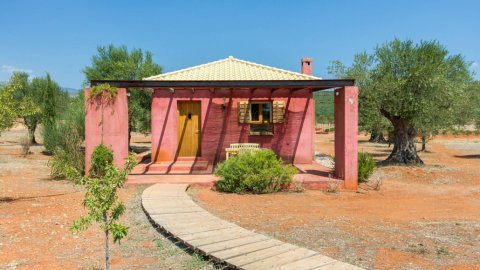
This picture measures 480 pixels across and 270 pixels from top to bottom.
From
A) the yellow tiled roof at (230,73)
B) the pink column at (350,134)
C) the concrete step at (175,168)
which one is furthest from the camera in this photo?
the yellow tiled roof at (230,73)

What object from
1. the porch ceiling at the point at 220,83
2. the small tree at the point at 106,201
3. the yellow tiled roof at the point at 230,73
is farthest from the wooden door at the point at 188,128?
the small tree at the point at 106,201

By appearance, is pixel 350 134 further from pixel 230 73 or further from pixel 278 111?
pixel 230 73

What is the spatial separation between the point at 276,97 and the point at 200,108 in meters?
2.84

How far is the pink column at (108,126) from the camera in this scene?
10.8m

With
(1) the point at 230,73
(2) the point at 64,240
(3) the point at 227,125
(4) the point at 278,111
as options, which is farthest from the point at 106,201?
(1) the point at 230,73

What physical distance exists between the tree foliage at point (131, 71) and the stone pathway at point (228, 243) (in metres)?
13.2

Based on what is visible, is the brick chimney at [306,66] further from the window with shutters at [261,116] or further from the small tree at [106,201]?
the small tree at [106,201]

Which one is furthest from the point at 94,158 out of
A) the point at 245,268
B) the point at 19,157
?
the point at 19,157

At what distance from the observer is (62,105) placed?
25.3 metres

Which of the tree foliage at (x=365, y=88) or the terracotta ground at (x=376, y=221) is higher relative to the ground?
the tree foliage at (x=365, y=88)

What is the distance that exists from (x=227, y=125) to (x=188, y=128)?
1.45 metres

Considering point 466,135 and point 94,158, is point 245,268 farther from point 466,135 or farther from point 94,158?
point 466,135

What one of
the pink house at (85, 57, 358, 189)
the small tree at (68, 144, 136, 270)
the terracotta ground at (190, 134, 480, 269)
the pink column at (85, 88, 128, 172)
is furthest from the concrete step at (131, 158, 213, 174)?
the small tree at (68, 144, 136, 270)

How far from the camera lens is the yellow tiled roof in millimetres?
14031
